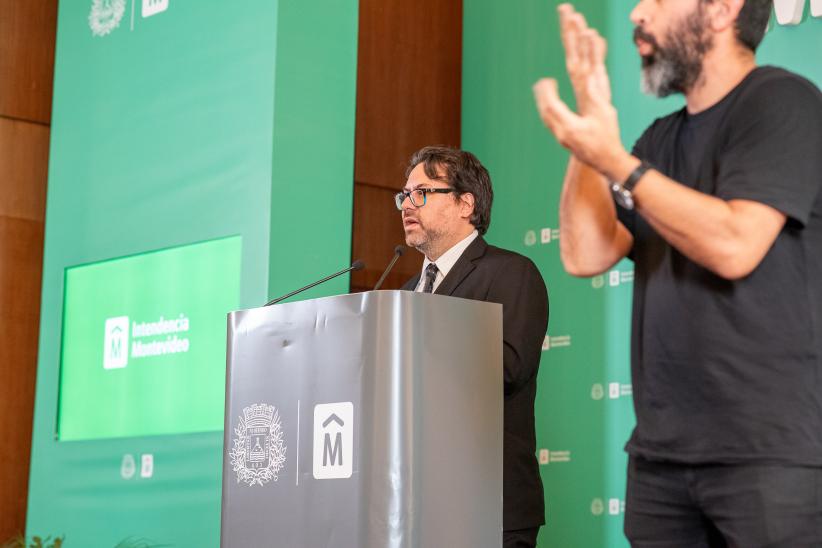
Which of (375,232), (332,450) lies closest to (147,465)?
(375,232)

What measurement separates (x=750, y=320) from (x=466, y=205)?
1835 mm

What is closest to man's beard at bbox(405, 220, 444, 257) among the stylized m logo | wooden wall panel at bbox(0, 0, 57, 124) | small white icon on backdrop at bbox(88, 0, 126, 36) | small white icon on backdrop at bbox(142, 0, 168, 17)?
the stylized m logo

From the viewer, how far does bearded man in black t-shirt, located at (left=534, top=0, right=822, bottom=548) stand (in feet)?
5.01

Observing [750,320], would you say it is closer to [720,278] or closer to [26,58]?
[720,278]

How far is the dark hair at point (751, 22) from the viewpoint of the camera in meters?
1.70

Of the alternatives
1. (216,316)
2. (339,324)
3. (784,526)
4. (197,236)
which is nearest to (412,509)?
(339,324)

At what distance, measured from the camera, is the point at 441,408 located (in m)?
2.27

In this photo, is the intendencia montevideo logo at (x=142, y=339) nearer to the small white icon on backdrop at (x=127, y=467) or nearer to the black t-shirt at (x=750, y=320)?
the small white icon on backdrop at (x=127, y=467)

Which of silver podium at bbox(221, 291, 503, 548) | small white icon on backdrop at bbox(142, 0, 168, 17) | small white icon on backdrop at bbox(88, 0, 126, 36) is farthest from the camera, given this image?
small white icon on backdrop at bbox(88, 0, 126, 36)

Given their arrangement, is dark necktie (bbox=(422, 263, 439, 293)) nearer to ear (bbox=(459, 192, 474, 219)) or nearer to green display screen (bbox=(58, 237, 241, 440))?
ear (bbox=(459, 192, 474, 219))

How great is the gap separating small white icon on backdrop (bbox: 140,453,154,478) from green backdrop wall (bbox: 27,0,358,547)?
1.0 inches

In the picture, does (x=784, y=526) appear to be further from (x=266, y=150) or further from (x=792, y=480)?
(x=266, y=150)

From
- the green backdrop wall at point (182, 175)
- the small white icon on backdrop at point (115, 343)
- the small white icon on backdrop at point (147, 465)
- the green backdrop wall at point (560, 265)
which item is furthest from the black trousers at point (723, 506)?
the small white icon on backdrop at point (115, 343)

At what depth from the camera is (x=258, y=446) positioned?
7.84 ft
